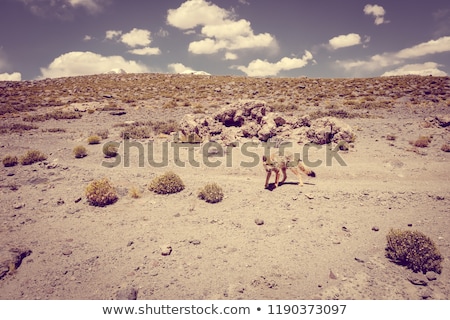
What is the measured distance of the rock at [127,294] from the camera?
16.7 ft

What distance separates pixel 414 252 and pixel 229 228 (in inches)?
172

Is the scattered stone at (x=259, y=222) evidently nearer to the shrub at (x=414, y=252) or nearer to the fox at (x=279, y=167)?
the fox at (x=279, y=167)

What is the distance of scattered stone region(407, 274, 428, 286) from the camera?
205 inches

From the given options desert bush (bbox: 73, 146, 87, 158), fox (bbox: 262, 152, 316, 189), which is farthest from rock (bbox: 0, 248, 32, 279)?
desert bush (bbox: 73, 146, 87, 158)

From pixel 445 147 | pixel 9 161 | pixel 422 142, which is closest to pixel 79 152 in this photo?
pixel 9 161

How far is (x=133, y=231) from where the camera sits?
7223 mm

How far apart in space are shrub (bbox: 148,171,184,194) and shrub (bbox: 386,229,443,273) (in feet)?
21.9

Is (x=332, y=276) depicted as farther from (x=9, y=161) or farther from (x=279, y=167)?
(x=9, y=161)

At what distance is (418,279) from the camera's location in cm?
529

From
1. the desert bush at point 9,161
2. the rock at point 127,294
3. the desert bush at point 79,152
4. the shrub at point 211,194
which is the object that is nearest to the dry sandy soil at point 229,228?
the rock at point 127,294

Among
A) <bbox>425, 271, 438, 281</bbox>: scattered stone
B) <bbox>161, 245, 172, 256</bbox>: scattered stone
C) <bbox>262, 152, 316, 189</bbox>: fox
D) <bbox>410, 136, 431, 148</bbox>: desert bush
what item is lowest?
<bbox>425, 271, 438, 281</bbox>: scattered stone

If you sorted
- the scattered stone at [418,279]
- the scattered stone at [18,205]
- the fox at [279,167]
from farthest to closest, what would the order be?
the fox at [279,167], the scattered stone at [18,205], the scattered stone at [418,279]
